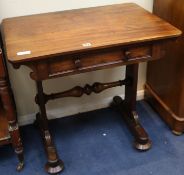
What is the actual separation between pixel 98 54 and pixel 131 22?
0.94 ft

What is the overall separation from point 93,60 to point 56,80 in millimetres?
619

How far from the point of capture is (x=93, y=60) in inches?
51.8

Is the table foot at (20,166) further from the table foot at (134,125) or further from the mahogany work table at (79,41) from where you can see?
the table foot at (134,125)

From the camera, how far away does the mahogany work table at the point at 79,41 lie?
4.07 ft

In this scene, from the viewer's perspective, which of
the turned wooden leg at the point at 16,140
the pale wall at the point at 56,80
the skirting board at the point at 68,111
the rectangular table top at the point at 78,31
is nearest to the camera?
the rectangular table top at the point at 78,31

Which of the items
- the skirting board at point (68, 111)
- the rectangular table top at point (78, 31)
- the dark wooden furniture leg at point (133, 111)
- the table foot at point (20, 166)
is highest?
the rectangular table top at point (78, 31)

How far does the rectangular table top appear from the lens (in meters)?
1.24

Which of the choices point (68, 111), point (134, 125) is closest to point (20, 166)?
point (68, 111)

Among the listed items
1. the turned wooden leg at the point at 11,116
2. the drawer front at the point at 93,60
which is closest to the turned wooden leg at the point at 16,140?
the turned wooden leg at the point at 11,116

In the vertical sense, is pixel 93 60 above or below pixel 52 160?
above

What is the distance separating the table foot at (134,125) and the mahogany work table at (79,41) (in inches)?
15.4

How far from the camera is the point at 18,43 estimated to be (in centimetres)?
130

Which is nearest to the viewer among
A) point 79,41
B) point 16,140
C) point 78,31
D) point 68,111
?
point 79,41

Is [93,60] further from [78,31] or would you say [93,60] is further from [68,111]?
[68,111]
